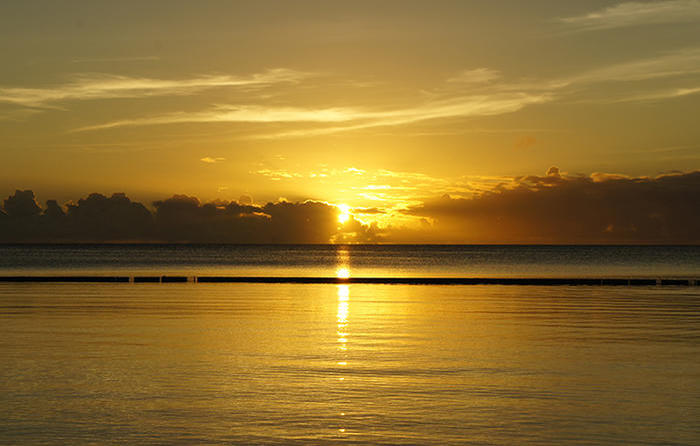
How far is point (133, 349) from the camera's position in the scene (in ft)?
95.0

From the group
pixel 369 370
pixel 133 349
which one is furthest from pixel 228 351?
pixel 369 370

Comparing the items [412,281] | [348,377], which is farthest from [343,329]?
[412,281]

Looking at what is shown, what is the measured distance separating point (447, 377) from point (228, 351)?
9.03m

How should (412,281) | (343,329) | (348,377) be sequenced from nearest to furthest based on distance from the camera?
(348,377), (343,329), (412,281)

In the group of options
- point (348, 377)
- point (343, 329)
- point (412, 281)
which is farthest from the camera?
point (412, 281)

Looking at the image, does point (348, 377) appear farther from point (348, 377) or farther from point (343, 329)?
point (343, 329)

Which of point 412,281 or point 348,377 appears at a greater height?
point 348,377

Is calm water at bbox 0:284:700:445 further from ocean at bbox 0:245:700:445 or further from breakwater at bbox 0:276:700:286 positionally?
breakwater at bbox 0:276:700:286

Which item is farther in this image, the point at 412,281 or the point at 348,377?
the point at 412,281

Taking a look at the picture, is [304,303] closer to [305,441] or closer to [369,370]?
[369,370]

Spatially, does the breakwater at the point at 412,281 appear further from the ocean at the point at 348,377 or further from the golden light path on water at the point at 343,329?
the ocean at the point at 348,377

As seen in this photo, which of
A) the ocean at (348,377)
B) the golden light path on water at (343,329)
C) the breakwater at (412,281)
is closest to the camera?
the ocean at (348,377)

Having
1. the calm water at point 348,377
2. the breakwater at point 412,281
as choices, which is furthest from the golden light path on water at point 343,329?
the breakwater at point 412,281

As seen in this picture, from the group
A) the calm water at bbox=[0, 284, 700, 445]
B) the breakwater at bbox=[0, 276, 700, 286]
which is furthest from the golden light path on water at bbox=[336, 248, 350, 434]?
the breakwater at bbox=[0, 276, 700, 286]
